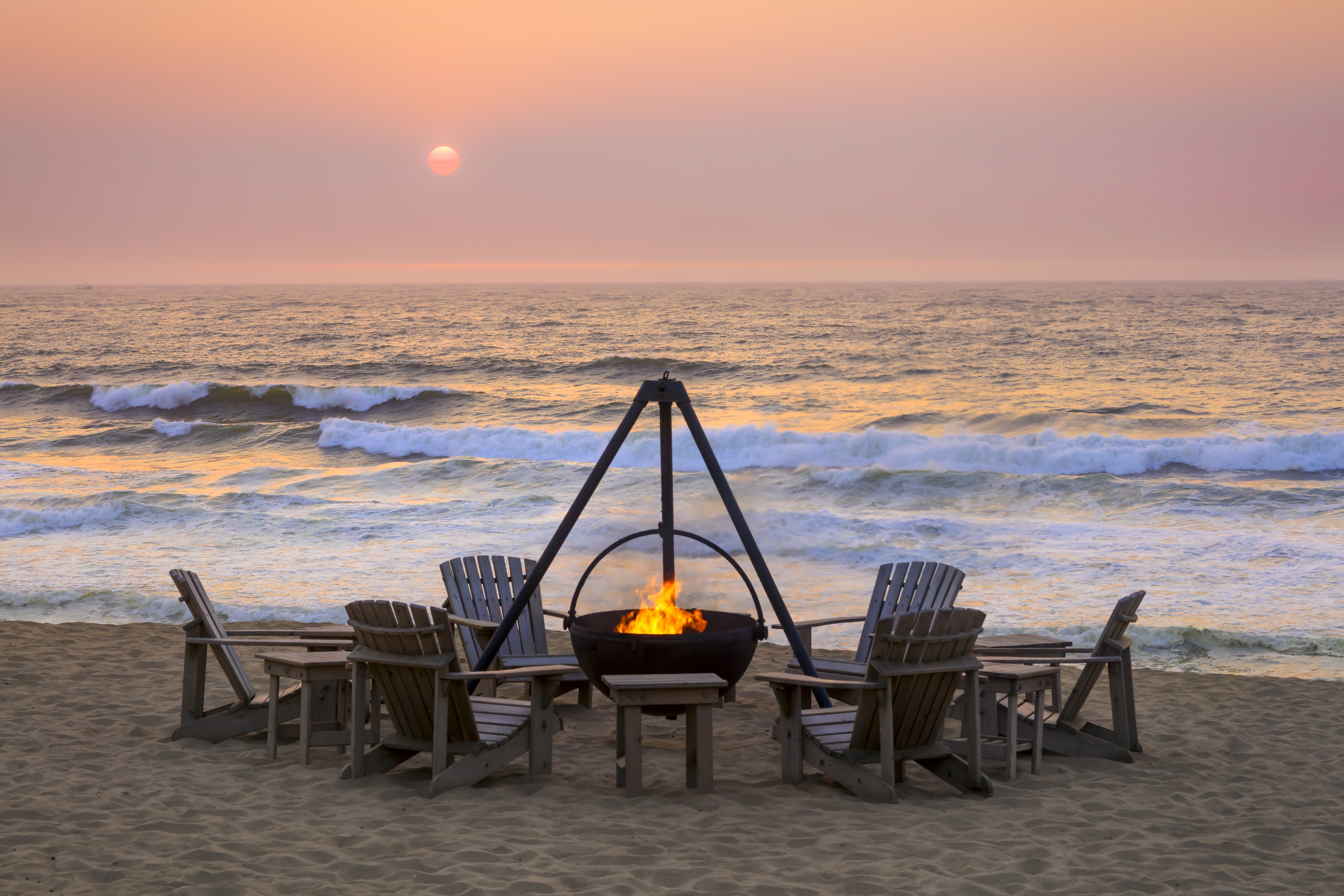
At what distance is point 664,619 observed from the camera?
5.94m

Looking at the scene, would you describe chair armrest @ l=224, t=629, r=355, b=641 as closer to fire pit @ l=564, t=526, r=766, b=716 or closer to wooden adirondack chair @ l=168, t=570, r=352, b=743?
wooden adirondack chair @ l=168, t=570, r=352, b=743

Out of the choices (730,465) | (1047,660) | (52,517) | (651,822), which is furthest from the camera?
(730,465)

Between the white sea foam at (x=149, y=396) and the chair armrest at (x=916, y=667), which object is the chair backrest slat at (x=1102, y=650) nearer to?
the chair armrest at (x=916, y=667)

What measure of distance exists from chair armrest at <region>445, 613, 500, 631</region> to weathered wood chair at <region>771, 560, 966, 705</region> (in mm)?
1619

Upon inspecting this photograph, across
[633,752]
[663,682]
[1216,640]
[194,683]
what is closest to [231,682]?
[194,683]

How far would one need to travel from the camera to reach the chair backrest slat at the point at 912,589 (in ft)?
20.2

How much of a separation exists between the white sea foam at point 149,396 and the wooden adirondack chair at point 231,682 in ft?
91.5

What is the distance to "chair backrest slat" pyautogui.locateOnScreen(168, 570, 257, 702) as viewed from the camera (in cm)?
536

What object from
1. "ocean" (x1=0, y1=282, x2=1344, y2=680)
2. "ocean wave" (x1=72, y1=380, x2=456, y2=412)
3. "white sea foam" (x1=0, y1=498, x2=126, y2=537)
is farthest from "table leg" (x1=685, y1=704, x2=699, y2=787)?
"ocean wave" (x1=72, y1=380, x2=456, y2=412)

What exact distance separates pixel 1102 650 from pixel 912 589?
1163 mm

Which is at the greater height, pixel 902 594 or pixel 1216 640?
pixel 902 594

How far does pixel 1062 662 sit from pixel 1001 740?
19.7 inches

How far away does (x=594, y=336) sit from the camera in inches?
1702

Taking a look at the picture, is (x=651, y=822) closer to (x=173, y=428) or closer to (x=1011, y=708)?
(x=1011, y=708)
